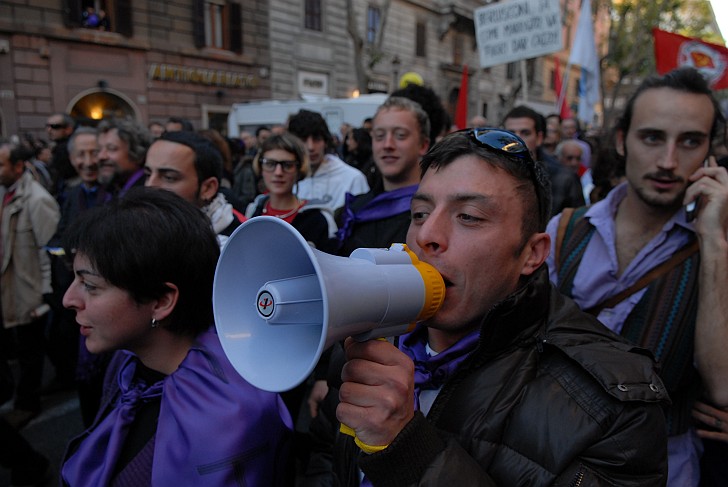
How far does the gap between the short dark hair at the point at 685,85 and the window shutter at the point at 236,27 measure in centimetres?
1690

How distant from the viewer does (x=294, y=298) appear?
94cm

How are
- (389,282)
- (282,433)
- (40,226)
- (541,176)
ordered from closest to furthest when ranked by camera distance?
(389,282)
(541,176)
(282,433)
(40,226)

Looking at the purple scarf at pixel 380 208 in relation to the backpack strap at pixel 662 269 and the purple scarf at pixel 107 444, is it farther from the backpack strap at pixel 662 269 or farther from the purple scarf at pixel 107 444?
the purple scarf at pixel 107 444

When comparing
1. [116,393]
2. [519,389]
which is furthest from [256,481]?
[519,389]

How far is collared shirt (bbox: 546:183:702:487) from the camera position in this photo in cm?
169

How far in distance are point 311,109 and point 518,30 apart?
24.5 feet

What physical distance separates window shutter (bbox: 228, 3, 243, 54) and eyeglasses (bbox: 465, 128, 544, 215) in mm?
17382

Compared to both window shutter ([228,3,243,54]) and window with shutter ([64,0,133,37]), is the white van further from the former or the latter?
window with shutter ([64,0,133,37])

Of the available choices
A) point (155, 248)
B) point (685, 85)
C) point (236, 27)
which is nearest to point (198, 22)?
point (236, 27)

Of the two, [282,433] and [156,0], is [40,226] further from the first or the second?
[156,0]

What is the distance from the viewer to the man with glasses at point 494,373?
3.18 ft

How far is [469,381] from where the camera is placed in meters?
1.20

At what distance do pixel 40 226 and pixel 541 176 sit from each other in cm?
401

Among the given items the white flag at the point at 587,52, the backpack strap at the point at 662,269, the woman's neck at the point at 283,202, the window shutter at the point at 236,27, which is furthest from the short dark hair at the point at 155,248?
the window shutter at the point at 236,27
